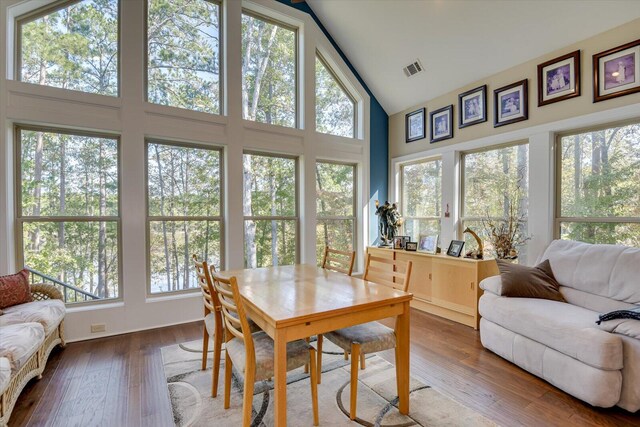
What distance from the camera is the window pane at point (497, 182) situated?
366 centimetres

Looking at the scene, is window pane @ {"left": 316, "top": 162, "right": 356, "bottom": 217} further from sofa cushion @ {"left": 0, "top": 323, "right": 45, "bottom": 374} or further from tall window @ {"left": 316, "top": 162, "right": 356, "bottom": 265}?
sofa cushion @ {"left": 0, "top": 323, "right": 45, "bottom": 374}

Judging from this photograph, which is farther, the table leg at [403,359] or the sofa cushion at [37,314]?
the sofa cushion at [37,314]

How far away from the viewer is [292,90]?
4.57 metres

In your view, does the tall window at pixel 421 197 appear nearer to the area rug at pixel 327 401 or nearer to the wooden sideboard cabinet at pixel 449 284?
the wooden sideboard cabinet at pixel 449 284

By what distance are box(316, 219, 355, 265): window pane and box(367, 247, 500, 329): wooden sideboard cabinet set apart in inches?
39.5

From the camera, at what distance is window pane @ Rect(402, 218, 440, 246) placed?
4.65 meters

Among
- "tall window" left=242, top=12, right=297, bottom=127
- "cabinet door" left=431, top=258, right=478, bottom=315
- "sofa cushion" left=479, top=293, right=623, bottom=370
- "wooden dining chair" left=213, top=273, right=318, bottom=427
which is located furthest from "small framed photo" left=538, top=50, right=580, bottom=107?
"wooden dining chair" left=213, top=273, right=318, bottom=427

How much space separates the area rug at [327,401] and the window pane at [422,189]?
9.21ft

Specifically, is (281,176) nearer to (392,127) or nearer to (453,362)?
(392,127)

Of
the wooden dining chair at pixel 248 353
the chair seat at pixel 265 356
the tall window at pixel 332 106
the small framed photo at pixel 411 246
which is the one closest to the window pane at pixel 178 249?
the wooden dining chair at pixel 248 353

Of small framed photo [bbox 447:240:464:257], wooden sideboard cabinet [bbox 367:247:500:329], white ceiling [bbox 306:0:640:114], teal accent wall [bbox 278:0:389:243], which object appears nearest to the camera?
white ceiling [bbox 306:0:640:114]

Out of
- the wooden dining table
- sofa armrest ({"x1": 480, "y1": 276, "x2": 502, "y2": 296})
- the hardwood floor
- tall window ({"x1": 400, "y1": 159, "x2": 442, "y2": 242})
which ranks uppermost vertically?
tall window ({"x1": 400, "y1": 159, "x2": 442, "y2": 242})

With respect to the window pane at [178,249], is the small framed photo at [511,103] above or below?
above

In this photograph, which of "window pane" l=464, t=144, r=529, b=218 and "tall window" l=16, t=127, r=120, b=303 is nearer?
"tall window" l=16, t=127, r=120, b=303
